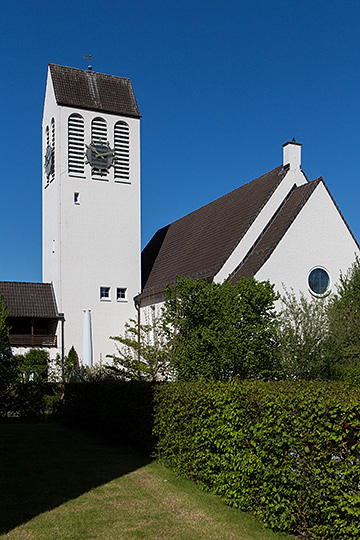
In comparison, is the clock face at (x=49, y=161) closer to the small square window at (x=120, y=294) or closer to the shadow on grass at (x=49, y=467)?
the small square window at (x=120, y=294)

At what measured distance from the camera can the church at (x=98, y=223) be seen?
103 ft

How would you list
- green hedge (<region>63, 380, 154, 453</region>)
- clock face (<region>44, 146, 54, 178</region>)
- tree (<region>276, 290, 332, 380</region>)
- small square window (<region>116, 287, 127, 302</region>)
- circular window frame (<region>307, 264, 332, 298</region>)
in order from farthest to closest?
clock face (<region>44, 146, 54, 178</region>) → small square window (<region>116, 287, 127, 302</region>) → circular window frame (<region>307, 264, 332, 298</region>) → tree (<region>276, 290, 332, 380</region>) → green hedge (<region>63, 380, 154, 453</region>)

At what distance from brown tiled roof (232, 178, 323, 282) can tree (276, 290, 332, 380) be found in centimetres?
448

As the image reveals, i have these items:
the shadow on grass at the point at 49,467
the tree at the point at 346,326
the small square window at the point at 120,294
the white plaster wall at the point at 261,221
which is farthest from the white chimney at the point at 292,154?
the shadow on grass at the point at 49,467

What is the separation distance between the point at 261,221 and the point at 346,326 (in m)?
7.80

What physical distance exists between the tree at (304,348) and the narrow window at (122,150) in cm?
1689

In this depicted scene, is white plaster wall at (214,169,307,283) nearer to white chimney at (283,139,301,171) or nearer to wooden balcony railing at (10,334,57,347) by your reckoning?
white chimney at (283,139,301,171)

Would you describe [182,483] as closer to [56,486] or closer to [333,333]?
[56,486]

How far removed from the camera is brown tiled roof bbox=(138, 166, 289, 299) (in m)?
28.4

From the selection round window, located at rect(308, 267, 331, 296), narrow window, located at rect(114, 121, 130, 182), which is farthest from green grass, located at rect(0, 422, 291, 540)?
narrow window, located at rect(114, 121, 130, 182)

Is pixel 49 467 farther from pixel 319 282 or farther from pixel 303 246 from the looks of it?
pixel 319 282

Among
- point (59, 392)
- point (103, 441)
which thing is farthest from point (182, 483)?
point (59, 392)

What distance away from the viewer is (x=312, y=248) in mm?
26578

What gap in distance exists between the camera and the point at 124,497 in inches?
360
